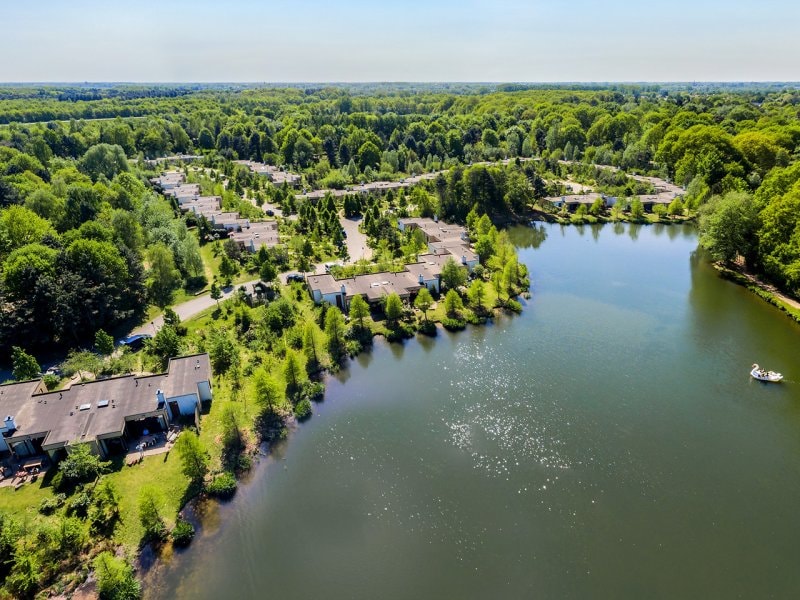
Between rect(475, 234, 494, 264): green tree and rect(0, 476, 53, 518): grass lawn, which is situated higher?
rect(475, 234, 494, 264): green tree

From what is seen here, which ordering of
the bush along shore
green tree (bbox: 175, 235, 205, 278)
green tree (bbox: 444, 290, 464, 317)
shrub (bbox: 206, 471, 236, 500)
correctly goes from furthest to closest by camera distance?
green tree (bbox: 175, 235, 205, 278) < green tree (bbox: 444, 290, 464, 317) < shrub (bbox: 206, 471, 236, 500) < the bush along shore

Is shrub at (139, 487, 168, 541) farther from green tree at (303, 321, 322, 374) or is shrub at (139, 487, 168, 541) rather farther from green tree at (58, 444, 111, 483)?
green tree at (303, 321, 322, 374)

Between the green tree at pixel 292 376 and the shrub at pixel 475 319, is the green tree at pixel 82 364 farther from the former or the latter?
the shrub at pixel 475 319

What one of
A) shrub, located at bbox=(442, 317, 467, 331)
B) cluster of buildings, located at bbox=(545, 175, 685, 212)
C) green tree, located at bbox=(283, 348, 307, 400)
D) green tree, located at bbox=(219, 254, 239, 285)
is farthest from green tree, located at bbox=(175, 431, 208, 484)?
cluster of buildings, located at bbox=(545, 175, 685, 212)

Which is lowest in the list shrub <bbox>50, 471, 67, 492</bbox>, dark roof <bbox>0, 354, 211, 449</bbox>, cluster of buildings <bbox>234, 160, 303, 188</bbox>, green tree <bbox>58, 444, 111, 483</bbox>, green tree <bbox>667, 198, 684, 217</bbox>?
shrub <bbox>50, 471, 67, 492</bbox>

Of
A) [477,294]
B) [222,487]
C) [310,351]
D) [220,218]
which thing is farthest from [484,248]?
[220,218]

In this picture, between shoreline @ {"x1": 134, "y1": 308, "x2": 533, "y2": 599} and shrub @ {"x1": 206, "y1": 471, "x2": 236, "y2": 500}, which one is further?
shrub @ {"x1": 206, "y1": 471, "x2": 236, "y2": 500}

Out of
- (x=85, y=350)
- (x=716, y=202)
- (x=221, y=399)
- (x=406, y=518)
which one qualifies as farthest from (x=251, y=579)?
(x=716, y=202)

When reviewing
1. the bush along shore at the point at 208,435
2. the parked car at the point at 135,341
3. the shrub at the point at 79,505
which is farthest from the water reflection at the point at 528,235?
the shrub at the point at 79,505
